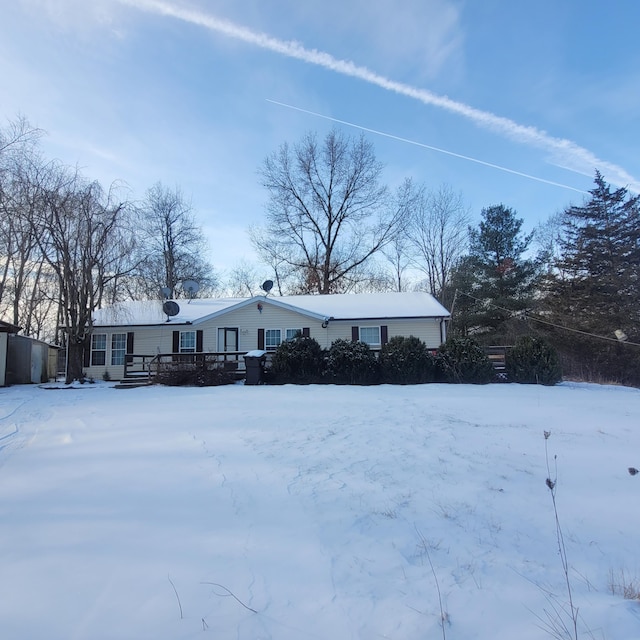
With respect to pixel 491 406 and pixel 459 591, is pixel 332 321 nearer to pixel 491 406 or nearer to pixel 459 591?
pixel 491 406

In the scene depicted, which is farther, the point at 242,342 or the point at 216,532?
the point at 242,342

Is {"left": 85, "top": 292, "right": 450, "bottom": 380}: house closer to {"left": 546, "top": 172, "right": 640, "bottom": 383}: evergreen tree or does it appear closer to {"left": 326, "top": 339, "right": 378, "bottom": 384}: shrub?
{"left": 326, "top": 339, "right": 378, "bottom": 384}: shrub

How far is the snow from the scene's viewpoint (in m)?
2.36

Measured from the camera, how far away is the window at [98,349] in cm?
2130

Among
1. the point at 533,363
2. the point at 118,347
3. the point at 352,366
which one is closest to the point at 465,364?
the point at 533,363

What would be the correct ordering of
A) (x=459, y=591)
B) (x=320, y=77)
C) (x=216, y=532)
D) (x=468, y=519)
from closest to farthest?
(x=459, y=591) → (x=216, y=532) → (x=468, y=519) → (x=320, y=77)

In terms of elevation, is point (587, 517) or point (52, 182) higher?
point (52, 182)

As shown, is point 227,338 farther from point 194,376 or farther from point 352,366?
point 352,366

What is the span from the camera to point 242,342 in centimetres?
2048

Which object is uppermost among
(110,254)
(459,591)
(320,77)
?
(320,77)

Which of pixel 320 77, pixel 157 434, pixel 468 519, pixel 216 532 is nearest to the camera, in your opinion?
pixel 216 532

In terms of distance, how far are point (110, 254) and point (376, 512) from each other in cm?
1648

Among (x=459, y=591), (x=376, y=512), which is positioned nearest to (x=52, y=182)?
(x=376, y=512)

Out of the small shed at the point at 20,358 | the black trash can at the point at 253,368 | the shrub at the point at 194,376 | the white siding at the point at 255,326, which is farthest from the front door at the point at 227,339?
the small shed at the point at 20,358
